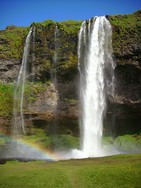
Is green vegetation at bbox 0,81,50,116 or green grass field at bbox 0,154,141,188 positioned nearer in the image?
green grass field at bbox 0,154,141,188

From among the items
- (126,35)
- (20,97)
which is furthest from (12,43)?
(126,35)

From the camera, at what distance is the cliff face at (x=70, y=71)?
36312mm

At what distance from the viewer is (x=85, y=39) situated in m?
38.1

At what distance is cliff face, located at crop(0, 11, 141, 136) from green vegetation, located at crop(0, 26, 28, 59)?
0.34 meters

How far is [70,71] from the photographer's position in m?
38.7

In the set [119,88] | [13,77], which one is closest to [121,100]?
[119,88]

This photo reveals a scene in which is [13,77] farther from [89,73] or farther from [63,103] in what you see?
[89,73]

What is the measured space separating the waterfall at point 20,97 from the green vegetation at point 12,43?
61.2 inches

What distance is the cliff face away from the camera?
119ft

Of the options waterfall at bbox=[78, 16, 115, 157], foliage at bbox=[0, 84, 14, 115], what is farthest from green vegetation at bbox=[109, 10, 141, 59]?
foliage at bbox=[0, 84, 14, 115]

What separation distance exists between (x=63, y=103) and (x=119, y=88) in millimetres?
7761

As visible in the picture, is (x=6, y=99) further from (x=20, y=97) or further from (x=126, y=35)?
(x=126, y=35)

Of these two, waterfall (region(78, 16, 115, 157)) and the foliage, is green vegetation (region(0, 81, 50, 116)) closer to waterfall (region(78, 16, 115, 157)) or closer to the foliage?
the foliage

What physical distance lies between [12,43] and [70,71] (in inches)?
418
